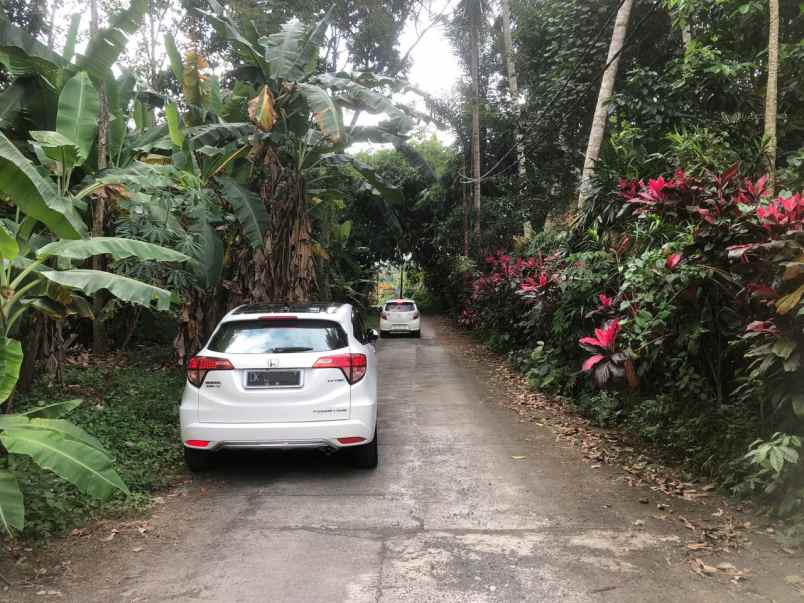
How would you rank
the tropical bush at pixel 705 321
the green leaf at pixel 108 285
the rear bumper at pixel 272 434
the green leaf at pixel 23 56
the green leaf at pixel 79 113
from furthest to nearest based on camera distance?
1. the green leaf at pixel 23 56
2. the green leaf at pixel 79 113
3. the rear bumper at pixel 272 434
4. the green leaf at pixel 108 285
5. the tropical bush at pixel 705 321

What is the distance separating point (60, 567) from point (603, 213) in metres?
7.35

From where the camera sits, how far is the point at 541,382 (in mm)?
11156

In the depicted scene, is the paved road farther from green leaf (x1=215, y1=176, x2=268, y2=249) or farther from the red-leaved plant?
green leaf (x1=215, y1=176, x2=268, y2=249)

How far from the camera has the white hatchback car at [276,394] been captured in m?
5.75

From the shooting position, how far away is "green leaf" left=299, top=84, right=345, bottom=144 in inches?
384

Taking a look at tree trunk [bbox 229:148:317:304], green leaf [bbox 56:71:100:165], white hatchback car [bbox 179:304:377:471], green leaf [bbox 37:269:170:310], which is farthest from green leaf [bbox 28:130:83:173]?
tree trunk [bbox 229:148:317:304]

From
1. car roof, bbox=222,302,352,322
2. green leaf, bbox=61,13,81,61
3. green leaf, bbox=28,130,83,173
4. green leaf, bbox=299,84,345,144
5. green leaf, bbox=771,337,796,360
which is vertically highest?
green leaf, bbox=61,13,81,61

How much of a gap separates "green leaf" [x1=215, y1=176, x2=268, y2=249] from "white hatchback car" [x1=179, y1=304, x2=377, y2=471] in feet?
12.8

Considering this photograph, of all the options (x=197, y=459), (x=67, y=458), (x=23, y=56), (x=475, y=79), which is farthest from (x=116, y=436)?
(x=475, y=79)

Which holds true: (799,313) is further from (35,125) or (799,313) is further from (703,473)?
(35,125)

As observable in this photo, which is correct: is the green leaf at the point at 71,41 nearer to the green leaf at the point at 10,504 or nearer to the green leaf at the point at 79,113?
the green leaf at the point at 79,113

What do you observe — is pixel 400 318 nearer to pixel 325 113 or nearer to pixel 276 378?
pixel 325 113

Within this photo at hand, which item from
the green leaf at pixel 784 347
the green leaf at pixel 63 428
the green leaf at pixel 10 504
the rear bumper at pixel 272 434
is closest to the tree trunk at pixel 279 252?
the rear bumper at pixel 272 434

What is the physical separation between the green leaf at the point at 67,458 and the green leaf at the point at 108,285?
1.27 metres
